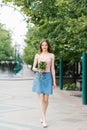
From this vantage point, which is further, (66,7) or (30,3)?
(30,3)

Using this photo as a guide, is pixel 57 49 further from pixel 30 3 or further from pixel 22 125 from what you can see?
pixel 22 125

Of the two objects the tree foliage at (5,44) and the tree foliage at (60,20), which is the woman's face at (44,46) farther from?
the tree foliage at (5,44)

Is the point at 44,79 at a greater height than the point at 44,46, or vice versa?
the point at 44,46

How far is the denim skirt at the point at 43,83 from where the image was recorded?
9.12m

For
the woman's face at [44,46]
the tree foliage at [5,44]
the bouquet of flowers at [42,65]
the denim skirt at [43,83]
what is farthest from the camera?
the tree foliage at [5,44]

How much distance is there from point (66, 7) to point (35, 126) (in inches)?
216

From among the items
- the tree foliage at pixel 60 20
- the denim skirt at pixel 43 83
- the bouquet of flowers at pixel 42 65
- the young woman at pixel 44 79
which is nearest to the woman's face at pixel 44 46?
the young woman at pixel 44 79

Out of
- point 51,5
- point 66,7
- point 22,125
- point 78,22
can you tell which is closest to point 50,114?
point 22,125

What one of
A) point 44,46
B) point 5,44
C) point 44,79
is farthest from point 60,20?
point 5,44

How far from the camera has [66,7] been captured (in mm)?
13359

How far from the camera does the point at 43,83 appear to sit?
9180 millimetres

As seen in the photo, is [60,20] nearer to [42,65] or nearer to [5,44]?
[42,65]

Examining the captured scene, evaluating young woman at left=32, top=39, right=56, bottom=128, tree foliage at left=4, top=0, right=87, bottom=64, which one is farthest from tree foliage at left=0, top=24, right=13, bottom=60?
young woman at left=32, top=39, right=56, bottom=128

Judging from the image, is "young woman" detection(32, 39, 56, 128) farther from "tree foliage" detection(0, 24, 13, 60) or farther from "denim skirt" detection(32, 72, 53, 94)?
"tree foliage" detection(0, 24, 13, 60)
